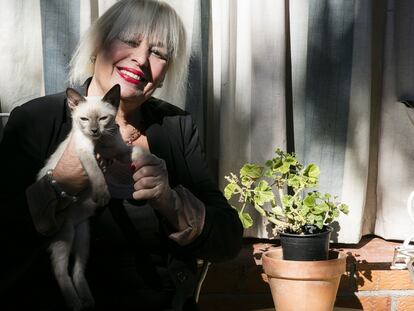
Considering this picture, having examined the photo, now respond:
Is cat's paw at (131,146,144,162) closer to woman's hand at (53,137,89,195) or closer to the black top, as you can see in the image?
woman's hand at (53,137,89,195)

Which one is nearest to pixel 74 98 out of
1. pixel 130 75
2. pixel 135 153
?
pixel 135 153

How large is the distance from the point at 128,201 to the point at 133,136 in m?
0.22

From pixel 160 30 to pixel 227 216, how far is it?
0.56 meters

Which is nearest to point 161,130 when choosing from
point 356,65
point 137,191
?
point 137,191

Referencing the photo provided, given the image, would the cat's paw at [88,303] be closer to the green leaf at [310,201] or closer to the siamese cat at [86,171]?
the siamese cat at [86,171]

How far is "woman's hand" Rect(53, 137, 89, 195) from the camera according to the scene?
1743mm

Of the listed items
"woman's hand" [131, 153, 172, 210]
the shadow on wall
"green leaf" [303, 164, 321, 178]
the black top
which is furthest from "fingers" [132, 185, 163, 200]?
the shadow on wall

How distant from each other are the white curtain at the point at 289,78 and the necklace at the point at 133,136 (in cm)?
44

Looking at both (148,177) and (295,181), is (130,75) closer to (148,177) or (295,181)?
(148,177)

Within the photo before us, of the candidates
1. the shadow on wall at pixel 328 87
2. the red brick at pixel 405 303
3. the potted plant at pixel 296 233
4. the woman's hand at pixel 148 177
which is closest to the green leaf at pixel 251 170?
the potted plant at pixel 296 233

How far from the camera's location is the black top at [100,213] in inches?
75.3

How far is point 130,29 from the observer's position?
2.08 m

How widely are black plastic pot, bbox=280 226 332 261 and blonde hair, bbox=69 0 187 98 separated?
26.7 inches

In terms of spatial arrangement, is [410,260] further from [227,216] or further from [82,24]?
[82,24]
